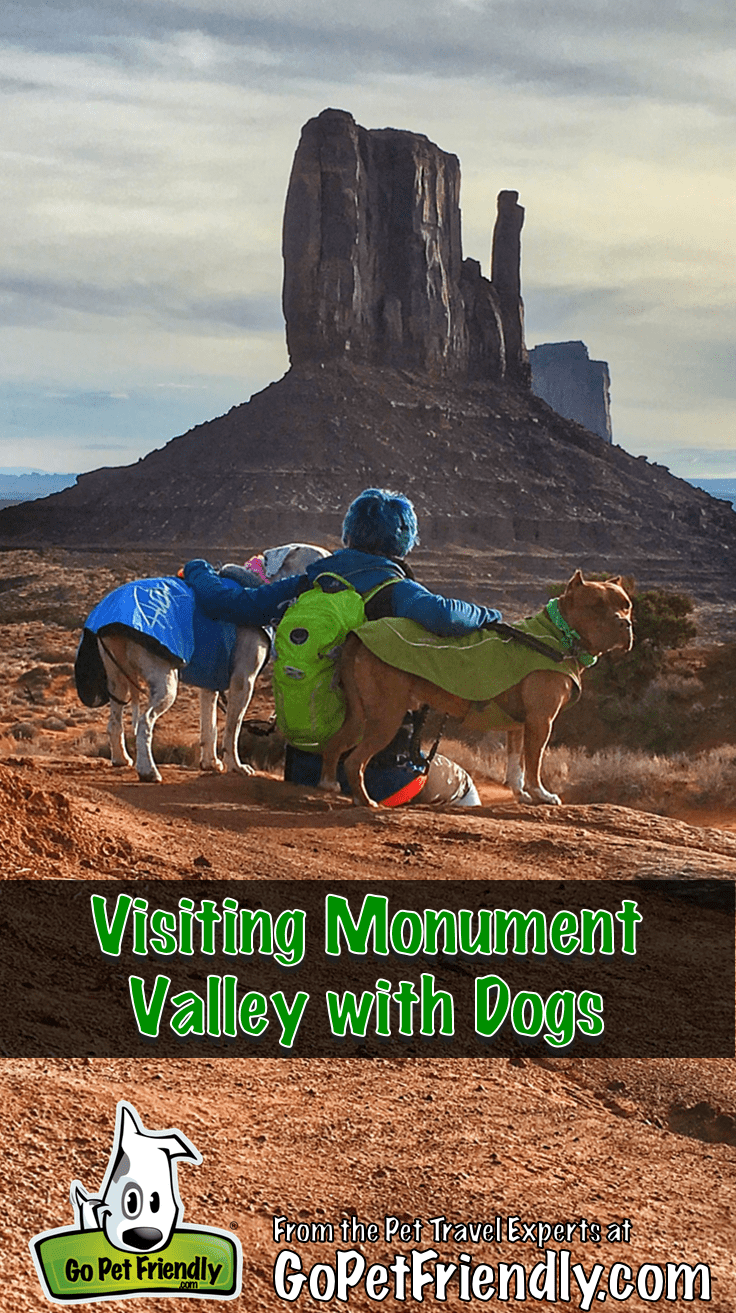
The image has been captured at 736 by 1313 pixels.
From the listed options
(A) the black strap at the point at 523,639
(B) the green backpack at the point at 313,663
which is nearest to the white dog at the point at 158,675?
(B) the green backpack at the point at 313,663

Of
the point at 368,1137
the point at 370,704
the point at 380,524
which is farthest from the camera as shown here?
the point at 380,524

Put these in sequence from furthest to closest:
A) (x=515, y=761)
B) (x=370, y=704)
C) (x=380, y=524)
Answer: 1. (x=515, y=761)
2. (x=380, y=524)
3. (x=370, y=704)

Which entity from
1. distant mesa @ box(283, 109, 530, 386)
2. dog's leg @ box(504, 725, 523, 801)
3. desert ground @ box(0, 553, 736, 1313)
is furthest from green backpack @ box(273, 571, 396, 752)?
distant mesa @ box(283, 109, 530, 386)

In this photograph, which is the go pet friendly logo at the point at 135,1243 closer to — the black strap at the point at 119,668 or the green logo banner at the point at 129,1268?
the green logo banner at the point at 129,1268

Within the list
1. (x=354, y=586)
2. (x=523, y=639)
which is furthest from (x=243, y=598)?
(x=523, y=639)

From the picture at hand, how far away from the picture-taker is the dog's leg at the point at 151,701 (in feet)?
33.1

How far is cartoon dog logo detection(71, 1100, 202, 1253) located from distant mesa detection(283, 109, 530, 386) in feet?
368

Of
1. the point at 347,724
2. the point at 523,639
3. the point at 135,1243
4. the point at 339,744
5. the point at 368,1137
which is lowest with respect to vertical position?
the point at 368,1137

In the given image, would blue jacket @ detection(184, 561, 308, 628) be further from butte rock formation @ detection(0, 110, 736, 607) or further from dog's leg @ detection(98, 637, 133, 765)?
butte rock formation @ detection(0, 110, 736, 607)

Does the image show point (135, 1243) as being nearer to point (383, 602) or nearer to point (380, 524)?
point (383, 602)

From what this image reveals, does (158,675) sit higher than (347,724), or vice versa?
(158,675)

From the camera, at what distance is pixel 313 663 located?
891 cm

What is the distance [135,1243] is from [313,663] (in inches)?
240

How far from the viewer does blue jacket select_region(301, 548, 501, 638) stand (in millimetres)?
8898
